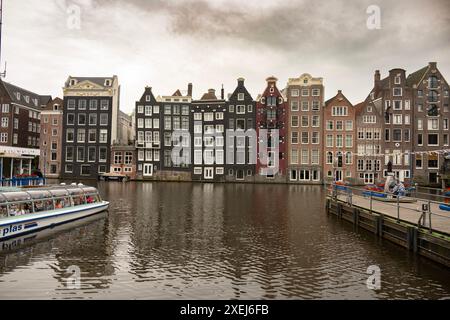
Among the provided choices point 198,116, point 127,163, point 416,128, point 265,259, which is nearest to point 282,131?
point 198,116

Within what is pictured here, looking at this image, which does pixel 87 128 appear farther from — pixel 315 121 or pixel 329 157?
pixel 329 157

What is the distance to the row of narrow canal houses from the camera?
73.9m

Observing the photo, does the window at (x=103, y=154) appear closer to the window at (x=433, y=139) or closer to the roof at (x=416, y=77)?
the roof at (x=416, y=77)

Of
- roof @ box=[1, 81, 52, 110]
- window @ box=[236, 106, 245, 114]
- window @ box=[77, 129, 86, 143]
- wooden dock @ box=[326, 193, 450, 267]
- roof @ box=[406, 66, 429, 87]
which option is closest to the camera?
wooden dock @ box=[326, 193, 450, 267]

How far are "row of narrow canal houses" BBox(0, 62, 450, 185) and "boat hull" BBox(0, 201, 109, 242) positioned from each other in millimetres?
51369

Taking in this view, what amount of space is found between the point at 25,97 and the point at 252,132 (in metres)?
61.3

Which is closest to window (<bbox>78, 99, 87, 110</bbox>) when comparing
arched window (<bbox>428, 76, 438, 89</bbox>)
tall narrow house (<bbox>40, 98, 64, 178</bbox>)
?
tall narrow house (<bbox>40, 98, 64, 178</bbox>)

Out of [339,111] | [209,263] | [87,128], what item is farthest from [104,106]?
[209,263]

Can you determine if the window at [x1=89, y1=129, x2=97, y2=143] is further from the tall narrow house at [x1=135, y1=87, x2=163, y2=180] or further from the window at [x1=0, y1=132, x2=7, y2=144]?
the window at [x1=0, y1=132, x2=7, y2=144]

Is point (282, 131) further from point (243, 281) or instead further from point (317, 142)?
point (243, 281)

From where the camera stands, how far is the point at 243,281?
44.0 feet

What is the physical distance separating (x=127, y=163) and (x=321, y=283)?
236ft

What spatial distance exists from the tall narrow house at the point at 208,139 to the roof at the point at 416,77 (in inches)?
1680

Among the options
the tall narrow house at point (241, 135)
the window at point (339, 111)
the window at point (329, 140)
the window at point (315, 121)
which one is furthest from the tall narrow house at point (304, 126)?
the tall narrow house at point (241, 135)
